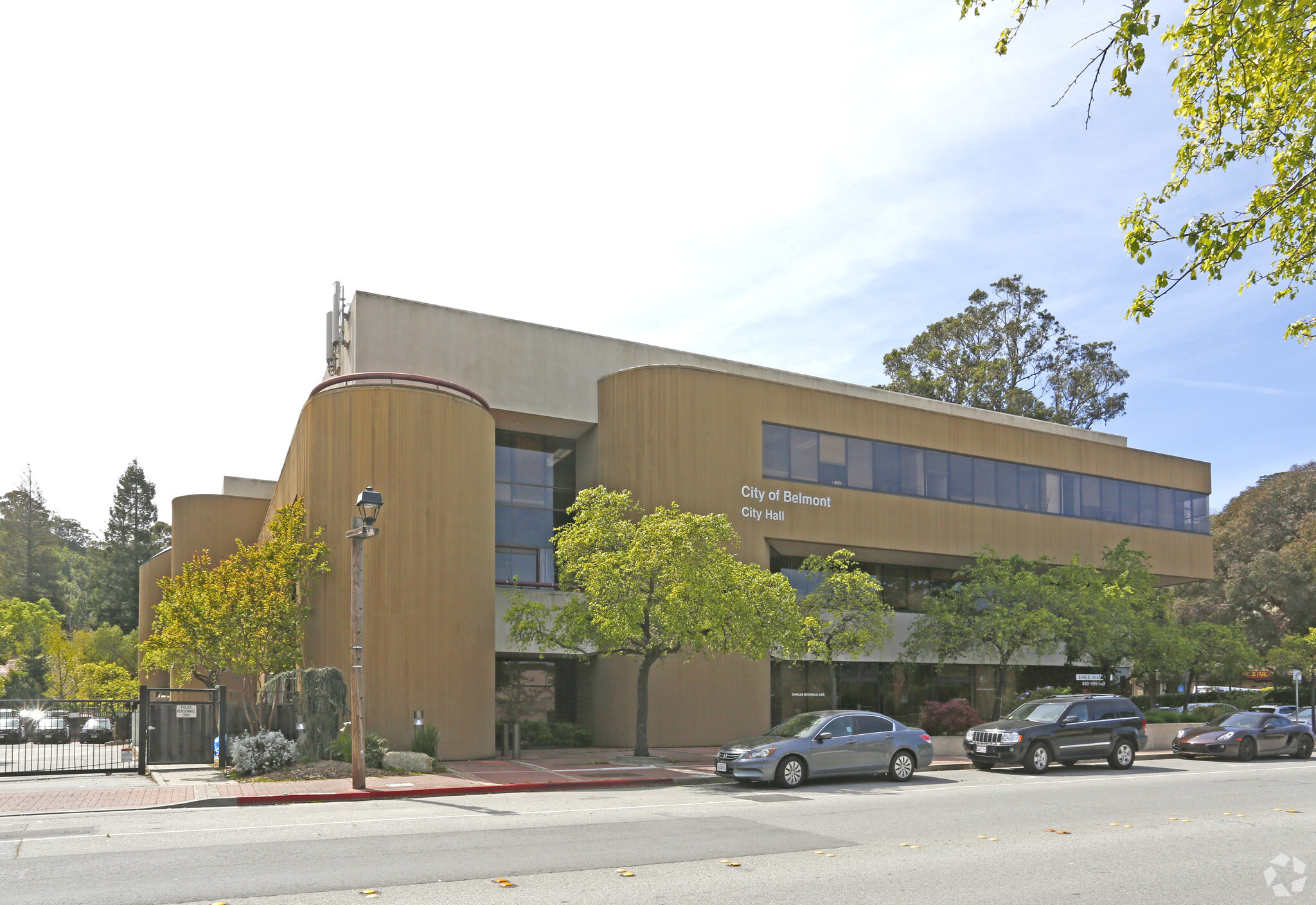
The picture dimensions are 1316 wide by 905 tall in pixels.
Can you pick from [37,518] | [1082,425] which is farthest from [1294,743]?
[37,518]

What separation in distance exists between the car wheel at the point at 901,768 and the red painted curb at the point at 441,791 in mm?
4438

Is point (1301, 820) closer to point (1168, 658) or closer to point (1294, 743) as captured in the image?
point (1294, 743)

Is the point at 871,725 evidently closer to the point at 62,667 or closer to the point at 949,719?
the point at 949,719

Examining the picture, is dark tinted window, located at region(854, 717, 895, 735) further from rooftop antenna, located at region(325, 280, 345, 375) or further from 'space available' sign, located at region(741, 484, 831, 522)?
rooftop antenna, located at region(325, 280, 345, 375)

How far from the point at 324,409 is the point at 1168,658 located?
2694 cm

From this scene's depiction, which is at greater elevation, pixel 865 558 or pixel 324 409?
pixel 324 409

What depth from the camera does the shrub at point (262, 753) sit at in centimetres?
1903

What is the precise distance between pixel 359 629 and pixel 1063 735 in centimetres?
1560

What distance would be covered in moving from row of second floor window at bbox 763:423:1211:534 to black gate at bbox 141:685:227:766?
52.7ft

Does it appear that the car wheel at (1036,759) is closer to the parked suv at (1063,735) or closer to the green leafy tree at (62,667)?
the parked suv at (1063,735)

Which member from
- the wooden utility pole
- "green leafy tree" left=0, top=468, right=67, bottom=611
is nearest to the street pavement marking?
the wooden utility pole

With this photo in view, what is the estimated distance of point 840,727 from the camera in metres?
20.1

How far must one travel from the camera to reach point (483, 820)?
13977 mm

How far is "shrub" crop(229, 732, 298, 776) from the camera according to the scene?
62.4ft
